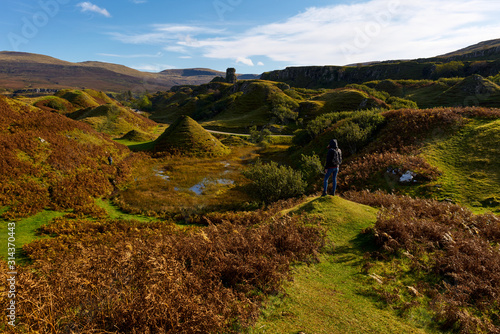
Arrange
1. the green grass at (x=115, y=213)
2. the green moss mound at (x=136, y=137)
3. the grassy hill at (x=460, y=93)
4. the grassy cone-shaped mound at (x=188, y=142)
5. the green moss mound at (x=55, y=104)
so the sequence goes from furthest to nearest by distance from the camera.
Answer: the green moss mound at (x=55, y=104), the grassy hill at (x=460, y=93), the green moss mound at (x=136, y=137), the grassy cone-shaped mound at (x=188, y=142), the green grass at (x=115, y=213)

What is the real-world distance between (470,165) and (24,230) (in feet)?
136

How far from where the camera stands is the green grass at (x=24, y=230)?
48.5 ft

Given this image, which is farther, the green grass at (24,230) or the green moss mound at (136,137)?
the green moss mound at (136,137)

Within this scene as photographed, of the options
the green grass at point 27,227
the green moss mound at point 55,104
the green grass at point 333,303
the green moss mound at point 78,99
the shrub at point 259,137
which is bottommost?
the green grass at point 27,227

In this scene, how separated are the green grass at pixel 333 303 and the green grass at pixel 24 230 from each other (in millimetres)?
17394

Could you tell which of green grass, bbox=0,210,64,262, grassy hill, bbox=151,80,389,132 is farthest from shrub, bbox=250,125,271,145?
green grass, bbox=0,210,64,262

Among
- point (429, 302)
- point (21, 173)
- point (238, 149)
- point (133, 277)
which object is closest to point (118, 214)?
point (21, 173)

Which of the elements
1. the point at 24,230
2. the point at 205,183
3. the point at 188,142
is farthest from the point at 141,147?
the point at 24,230

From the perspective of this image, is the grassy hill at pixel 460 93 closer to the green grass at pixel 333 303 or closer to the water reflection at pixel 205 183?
the water reflection at pixel 205 183

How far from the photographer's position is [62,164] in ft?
87.2

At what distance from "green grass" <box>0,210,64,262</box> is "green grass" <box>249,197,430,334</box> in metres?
17.4

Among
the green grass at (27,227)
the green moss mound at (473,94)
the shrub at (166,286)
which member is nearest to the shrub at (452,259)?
the shrub at (166,286)

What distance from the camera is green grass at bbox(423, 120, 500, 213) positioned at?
744 inches

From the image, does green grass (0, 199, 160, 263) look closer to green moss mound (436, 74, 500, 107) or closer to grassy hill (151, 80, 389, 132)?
grassy hill (151, 80, 389, 132)
